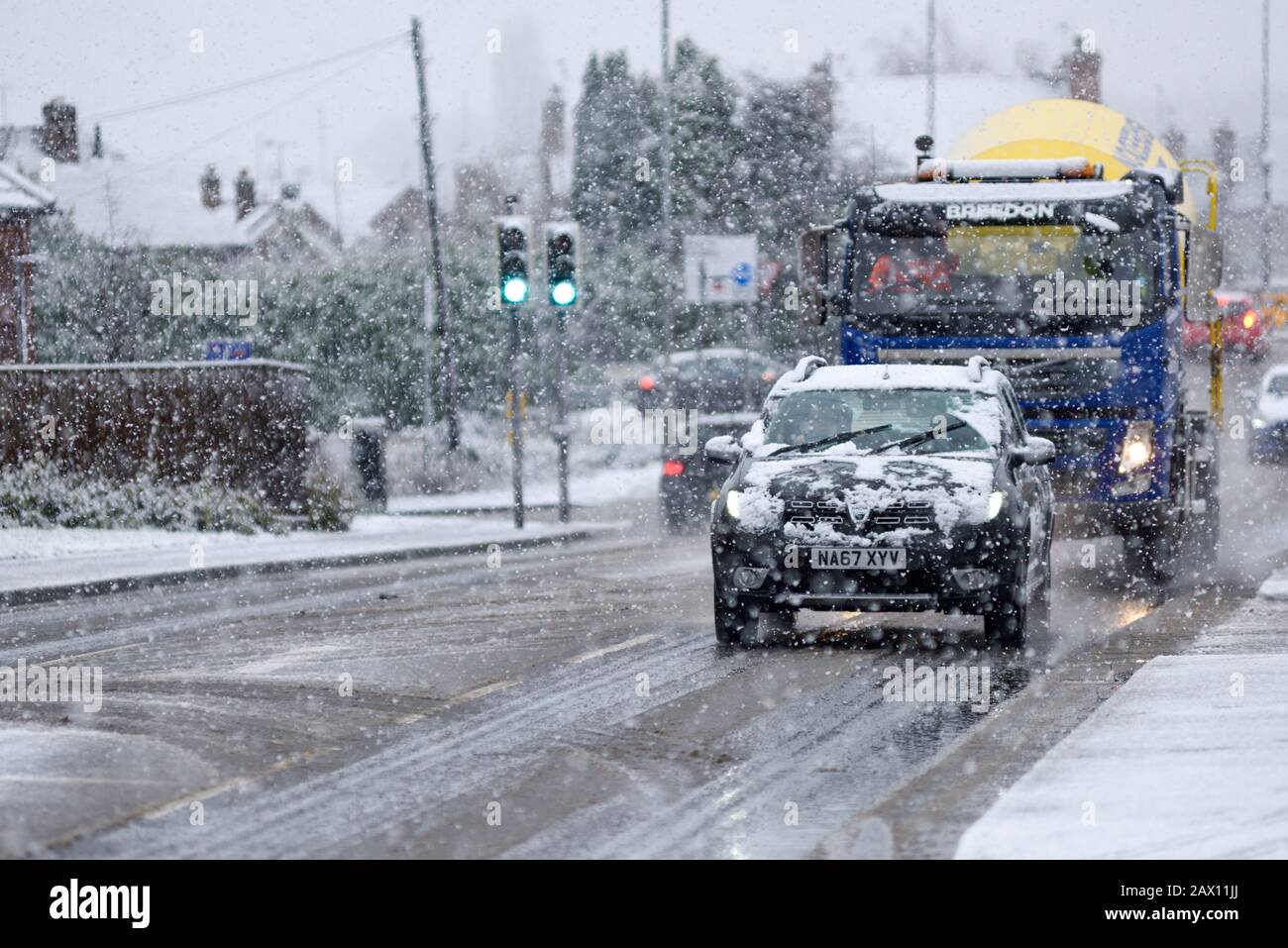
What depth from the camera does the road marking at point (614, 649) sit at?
40.2 ft

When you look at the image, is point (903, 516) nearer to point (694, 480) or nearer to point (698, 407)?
point (694, 480)

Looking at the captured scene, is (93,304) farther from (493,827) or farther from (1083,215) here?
(493,827)

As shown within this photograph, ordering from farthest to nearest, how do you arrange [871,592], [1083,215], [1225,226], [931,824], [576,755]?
[1225,226] < [1083,215] < [871,592] < [576,755] < [931,824]

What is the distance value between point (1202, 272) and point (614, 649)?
789 centimetres

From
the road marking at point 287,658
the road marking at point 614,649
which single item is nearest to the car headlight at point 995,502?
the road marking at point 614,649

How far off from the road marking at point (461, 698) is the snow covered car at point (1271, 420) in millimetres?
23494

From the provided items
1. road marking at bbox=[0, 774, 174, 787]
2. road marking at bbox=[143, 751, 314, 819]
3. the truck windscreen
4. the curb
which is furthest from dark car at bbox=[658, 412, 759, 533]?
road marking at bbox=[0, 774, 174, 787]

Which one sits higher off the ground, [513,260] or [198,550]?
[513,260]

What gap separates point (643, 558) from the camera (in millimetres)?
21578

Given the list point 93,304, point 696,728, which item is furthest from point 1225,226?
point 93,304

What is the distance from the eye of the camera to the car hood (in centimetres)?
1239

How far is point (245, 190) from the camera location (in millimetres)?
83250

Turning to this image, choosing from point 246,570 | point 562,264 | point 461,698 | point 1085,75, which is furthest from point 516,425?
point 1085,75
